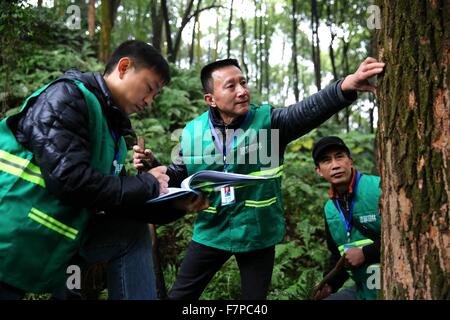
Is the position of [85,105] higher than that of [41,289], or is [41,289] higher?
[85,105]

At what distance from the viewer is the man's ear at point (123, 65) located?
206 cm

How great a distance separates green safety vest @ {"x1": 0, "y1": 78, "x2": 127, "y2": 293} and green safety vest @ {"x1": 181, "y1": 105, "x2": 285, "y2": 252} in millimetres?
1143

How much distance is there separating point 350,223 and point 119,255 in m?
1.84

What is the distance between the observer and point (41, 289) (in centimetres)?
181

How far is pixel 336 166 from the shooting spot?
128 inches

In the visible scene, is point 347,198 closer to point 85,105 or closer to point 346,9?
point 85,105

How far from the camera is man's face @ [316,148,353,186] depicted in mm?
3236

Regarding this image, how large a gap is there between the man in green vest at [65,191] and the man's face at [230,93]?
3.62 feet

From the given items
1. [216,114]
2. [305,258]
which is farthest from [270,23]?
[216,114]

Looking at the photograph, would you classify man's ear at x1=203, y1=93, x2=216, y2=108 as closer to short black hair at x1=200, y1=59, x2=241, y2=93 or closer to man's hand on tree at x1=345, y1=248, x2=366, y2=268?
short black hair at x1=200, y1=59, x2=241, y2=93

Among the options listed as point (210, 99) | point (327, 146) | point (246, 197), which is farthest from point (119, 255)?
point (327, 146)

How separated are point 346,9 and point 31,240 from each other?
44.4 feet

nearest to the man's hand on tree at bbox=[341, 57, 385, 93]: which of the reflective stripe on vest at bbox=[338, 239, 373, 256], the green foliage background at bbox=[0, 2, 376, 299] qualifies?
the reflective stripe on vest at bbox=[338, 239, 373, 256]

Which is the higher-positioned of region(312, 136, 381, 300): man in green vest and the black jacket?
the black jacket
